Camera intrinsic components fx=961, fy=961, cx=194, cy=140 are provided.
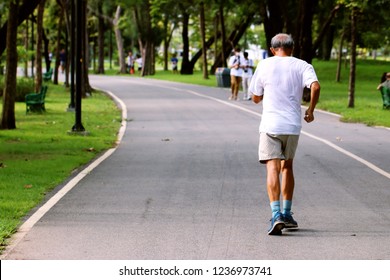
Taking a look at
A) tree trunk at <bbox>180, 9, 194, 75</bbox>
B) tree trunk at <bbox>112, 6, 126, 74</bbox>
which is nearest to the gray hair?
tree trunk at <bbox>180, 9, 194, 75</bbox>

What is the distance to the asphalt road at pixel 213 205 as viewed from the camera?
8.27m

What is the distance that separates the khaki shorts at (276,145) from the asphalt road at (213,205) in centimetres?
73

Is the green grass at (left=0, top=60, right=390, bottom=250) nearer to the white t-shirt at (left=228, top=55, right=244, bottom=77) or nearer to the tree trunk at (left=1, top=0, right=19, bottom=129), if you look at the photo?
the tree trunk at (left=1, top=0, right=19, bottom=129)

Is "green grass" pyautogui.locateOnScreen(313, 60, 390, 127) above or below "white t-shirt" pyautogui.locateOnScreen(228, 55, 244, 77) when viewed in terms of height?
below

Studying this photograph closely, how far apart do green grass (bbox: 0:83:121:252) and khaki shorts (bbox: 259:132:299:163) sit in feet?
8.30

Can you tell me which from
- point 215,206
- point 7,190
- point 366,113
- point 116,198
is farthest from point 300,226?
point 366,113

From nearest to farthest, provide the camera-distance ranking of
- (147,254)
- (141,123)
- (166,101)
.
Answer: (147,254), (141,123), (166,101)

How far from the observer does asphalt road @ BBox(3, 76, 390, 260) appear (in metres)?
8.27

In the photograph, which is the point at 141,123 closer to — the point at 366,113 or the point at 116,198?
the point at 366,113

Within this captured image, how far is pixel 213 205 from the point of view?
10898mm

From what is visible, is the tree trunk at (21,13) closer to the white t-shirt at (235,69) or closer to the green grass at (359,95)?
the green grass at (359,95)

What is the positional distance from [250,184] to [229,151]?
4720 millimetres

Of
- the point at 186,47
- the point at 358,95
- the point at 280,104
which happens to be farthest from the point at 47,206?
the point at 186,47

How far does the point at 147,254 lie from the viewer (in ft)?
26.2
